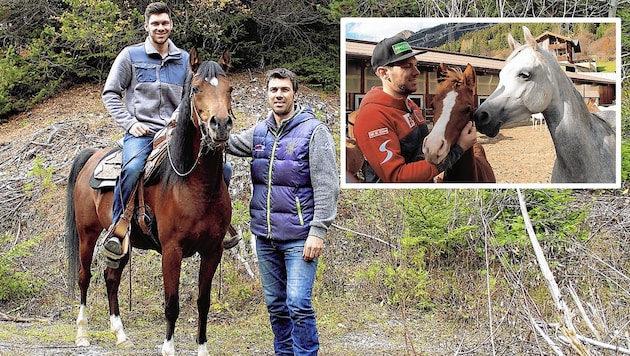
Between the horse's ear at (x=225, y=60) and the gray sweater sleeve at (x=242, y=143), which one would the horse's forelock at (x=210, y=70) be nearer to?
the horse's ear at (x=225, y=60)

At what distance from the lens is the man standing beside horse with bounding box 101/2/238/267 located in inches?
222

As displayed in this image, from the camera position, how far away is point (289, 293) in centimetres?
450

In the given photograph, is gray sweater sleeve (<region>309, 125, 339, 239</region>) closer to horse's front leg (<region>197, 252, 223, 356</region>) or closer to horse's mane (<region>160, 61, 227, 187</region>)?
horse's mane (<region>160, 61, 227, 187</region>)

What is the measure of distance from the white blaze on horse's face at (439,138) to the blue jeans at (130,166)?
2.36m

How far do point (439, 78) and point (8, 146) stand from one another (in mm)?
9627

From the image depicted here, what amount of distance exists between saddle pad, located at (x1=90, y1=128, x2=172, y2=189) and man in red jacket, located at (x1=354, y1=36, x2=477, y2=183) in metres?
1.75

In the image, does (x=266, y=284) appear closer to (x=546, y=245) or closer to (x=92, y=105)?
(x=546, y=245)

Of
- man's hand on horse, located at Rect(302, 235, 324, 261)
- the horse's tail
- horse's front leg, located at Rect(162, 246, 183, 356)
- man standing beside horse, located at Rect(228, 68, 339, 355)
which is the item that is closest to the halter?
man standing beside horse, located at Rect(228, 68, 339, 355)

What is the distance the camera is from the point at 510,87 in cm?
631

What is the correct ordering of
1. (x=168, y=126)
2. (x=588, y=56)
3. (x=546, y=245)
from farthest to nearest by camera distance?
(x=546, y=245) → (x=588, y=56) → (x=168, y=126)

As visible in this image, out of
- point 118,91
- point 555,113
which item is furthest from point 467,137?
point 118,91

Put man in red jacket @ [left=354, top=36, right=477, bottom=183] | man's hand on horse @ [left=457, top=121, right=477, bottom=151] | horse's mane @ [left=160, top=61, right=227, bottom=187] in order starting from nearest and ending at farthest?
horse's mane @ [left=160, top=61, right=227, bottom=187], man in red jacket @ [left=354, top=36, right=477, bottom=183], man's hand on horse @ [left=457, top=121, right=477, bottom=151]

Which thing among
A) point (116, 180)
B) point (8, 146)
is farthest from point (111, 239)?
point (8, 146)

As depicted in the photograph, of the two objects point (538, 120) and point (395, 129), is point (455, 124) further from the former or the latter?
point (538, 120)
